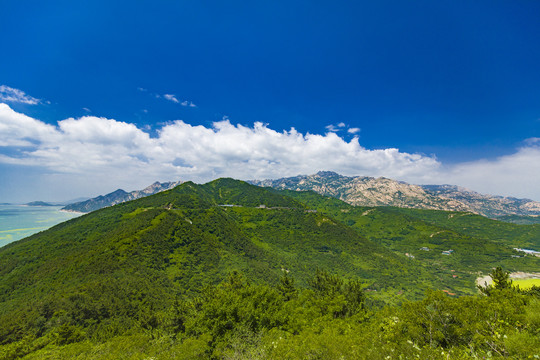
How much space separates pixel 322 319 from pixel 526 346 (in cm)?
3744

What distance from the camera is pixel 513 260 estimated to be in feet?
646

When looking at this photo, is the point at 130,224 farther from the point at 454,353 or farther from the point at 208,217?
the point at 454,353

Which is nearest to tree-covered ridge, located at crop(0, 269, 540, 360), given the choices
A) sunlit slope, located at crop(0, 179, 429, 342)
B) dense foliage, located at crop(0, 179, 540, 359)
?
dense foliage, located at crop(0, 179, 540, 359)

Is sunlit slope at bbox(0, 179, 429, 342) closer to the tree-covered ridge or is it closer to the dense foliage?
the dense foliage

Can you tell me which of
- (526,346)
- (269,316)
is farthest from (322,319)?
(526,346)

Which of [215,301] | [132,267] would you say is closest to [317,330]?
[215,301]

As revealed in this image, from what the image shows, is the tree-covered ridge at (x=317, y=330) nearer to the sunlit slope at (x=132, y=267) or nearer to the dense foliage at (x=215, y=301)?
the dense foliage at (x=215, y=301)

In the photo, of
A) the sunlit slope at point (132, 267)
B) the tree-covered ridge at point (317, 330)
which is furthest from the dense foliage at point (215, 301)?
the sunlit slope at point (132, 267)

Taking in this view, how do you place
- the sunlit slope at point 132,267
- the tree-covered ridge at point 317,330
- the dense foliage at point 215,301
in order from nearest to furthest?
the tree-covered ridge at point 317,330 < the dense foliage at point 215,301 < the sunlit slope at point 132,267

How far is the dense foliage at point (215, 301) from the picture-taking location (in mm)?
23328

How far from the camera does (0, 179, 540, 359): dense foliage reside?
2333 centimetres

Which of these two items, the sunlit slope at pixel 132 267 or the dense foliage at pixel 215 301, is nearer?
the dense foliage at pixel 215 301

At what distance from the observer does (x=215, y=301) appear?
4134 cm

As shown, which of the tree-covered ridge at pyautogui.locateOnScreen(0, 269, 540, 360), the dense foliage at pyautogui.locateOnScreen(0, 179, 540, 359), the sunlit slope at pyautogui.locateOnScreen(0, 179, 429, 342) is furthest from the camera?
the sunlit slope at pyautogui.locateOnScreen(0, 179, 429, 342)
